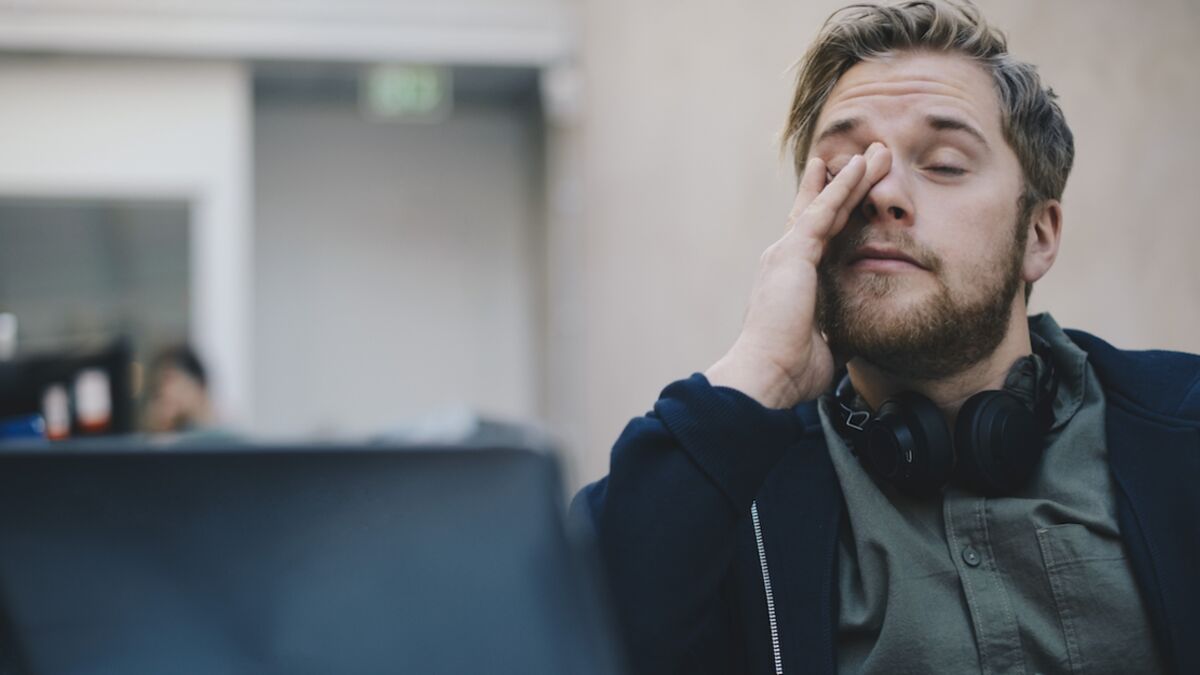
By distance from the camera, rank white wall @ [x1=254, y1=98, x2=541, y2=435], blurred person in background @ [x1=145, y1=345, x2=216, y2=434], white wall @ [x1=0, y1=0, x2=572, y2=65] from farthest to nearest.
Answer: white wall @ [x1=254, y1=98, x2=541, y2=435]
white wall @ [x1=0, y1=0, x2=572, y2=65]
blurred person in background @ [x1=145, y1=345, x2=216, y2=434]

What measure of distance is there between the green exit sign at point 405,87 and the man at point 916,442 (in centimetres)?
510

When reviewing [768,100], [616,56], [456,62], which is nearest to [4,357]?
[768,100]

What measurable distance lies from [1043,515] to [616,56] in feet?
12.2

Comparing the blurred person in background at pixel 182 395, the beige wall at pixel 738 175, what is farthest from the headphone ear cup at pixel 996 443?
the blurred person in background at pixel 182 395

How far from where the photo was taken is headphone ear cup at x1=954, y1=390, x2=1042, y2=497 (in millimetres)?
1186

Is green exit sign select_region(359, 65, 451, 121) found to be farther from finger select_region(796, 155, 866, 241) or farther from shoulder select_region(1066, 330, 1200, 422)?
shoulder select_region(1066, 330, 1200, 422)

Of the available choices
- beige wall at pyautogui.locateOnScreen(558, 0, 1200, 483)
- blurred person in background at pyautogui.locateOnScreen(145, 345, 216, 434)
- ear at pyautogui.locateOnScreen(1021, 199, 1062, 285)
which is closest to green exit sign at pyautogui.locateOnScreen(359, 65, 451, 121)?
beige wall at pyautogui.locateOnScreen(558, 0, 1200, 483)

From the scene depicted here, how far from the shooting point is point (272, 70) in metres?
6.35

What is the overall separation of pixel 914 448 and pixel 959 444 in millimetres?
58

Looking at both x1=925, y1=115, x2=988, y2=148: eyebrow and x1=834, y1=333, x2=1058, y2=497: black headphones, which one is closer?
x1=834, y1=333, x2=1058, y2=497: black headphones

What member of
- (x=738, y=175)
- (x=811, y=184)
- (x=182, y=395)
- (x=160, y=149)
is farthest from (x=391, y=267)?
(x=811, y=184)

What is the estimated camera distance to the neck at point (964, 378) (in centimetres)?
134

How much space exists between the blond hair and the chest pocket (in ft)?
1.34

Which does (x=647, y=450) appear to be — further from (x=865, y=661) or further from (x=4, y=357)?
(x=4, y=357)
